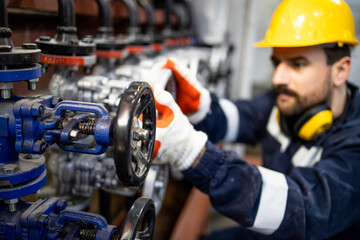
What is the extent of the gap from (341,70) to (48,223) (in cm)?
115

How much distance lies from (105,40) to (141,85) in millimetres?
547

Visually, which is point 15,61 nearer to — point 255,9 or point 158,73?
point 158,73

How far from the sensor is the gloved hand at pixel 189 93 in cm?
96

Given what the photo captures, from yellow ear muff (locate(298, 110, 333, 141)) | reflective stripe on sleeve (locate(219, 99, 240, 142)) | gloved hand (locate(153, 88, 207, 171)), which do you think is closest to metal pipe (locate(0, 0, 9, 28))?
gloved hand (locate(153, 88, 207, 171))

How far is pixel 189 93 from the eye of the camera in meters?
1.10

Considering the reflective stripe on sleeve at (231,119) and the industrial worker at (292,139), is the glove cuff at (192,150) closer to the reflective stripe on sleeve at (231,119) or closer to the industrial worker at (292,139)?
the industrial worker at (292,139)

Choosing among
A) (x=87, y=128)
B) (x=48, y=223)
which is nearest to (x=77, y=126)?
(x=87, y=128)

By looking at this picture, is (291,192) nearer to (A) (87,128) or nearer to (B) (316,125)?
(B) (316,125)

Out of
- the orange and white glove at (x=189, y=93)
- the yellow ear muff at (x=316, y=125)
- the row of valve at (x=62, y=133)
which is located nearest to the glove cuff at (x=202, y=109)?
the orange and white glove at (x=189, y=93)

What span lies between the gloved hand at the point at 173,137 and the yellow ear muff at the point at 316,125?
0.51 metres

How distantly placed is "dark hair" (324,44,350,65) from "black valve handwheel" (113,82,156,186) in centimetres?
89

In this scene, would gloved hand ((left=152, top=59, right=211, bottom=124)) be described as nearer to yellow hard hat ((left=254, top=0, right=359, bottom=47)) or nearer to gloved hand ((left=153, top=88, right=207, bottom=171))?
gloved hand ((left=153, top=88, right=207, bottom=171))

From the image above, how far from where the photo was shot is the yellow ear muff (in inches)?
44.5

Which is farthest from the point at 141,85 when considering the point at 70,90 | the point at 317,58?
the point at 317,58
